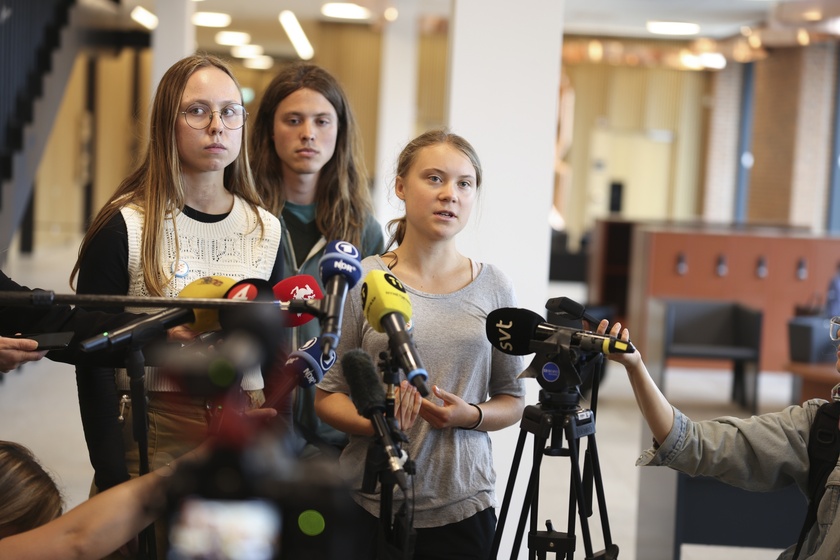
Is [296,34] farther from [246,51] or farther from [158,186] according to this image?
[158,186]

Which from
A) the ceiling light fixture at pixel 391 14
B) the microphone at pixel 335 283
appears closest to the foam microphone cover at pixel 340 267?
the microphone at pixel 335 283

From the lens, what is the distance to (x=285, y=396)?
1.75 metres

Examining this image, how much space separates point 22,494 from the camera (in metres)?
1.67

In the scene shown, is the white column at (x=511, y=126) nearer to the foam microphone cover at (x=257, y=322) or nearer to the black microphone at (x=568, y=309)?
the black microphone at (x=568, y=309)

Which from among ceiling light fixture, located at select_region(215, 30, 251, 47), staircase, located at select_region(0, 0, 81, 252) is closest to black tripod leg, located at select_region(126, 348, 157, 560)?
staircase, located at select_region(0, 0, 81, 252)

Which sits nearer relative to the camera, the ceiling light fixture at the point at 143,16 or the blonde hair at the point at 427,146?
the blonde hair at the point at 427,146

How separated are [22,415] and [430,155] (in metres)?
5.12

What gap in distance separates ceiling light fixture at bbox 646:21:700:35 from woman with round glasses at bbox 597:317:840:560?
42.9 feet

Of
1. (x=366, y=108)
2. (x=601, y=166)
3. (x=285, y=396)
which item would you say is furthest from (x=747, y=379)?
(x=366, y=108)

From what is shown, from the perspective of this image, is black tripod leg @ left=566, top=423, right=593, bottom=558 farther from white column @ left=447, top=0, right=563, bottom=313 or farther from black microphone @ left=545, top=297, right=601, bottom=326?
white column @ left=447, top=0, right=563, bottom=313

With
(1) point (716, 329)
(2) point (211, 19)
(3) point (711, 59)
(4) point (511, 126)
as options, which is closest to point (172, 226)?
(4) point (511, 126)

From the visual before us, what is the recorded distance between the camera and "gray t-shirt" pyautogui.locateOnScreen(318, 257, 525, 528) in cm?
Answer: 214

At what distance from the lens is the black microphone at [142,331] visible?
148cm

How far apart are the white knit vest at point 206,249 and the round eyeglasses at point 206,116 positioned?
200mm
